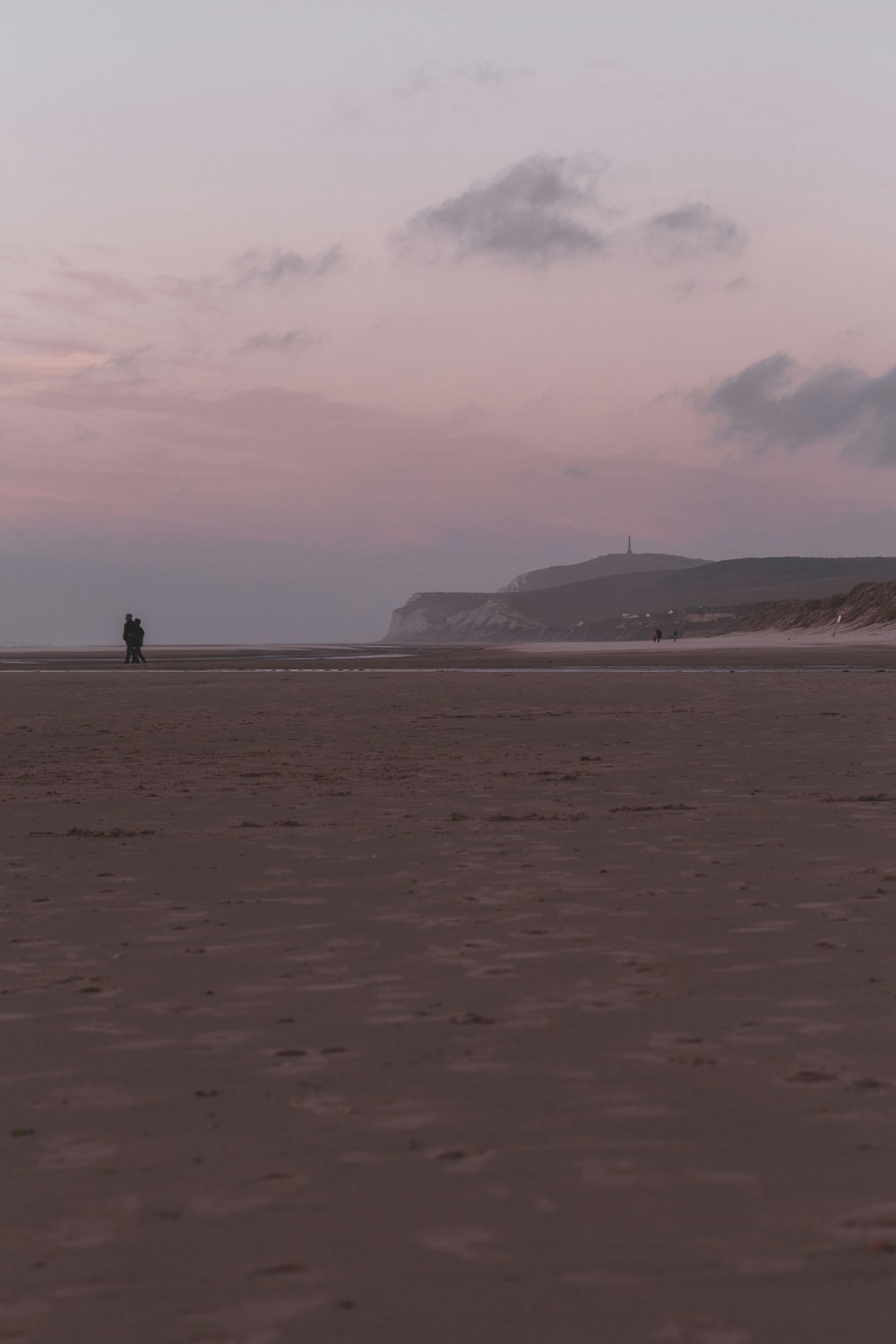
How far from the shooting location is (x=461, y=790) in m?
14.1

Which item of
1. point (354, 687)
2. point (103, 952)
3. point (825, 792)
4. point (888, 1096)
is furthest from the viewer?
point (354, 687)

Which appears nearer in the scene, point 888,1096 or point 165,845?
point 888,1096

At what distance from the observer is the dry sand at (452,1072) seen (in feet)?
11.8

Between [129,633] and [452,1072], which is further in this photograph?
[129,633]

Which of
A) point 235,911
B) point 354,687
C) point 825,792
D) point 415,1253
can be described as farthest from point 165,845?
point 354,687

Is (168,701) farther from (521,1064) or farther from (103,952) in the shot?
(521,1064)

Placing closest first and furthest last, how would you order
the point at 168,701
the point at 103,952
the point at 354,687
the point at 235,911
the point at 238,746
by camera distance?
the point at 103,952 → the point at 235,911 → the point at 238,746 → the point at 168,701 → the point at 354,687

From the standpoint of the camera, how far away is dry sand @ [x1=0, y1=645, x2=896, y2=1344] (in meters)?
3.60

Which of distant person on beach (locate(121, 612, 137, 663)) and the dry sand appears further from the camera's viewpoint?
distant person on beach (locate(121, 612, 137, 663))

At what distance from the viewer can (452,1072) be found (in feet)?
17.5

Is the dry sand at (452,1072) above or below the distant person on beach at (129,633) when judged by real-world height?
below

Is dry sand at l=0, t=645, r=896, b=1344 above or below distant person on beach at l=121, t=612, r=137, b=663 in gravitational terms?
below

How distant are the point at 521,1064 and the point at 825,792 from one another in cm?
856

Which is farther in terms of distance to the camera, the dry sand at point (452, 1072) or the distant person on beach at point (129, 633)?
the distant person on beach at point (129, 633)
